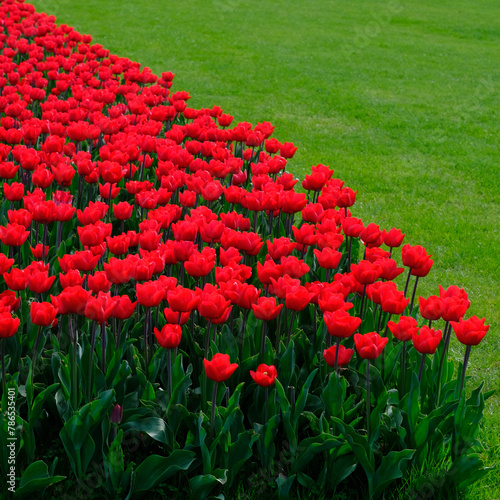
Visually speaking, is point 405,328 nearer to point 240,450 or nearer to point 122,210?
point 240,450

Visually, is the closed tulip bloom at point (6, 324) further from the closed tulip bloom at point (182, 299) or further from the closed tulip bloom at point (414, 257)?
the closed tulip bloom at point (414, 257)

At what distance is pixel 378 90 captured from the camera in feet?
42.3

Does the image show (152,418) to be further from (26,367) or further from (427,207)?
(427,207)

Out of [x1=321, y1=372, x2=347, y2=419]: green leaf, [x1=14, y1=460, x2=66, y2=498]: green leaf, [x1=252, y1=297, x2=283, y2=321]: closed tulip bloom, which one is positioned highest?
[x1=252, y1=297, x2=283, y2=321]: closed tulip bloom

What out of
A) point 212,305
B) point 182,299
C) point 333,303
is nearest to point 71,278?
point 182,299

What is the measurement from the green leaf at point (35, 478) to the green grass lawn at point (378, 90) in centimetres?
174

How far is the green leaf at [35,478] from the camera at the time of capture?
8.45ft

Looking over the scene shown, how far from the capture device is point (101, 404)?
265 centimetres

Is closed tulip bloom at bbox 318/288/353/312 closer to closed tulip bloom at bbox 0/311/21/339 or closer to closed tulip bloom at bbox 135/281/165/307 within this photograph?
closed tulip bloom at bbox 135/281/165/307

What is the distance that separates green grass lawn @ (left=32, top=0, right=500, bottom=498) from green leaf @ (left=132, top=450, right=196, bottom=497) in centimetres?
126

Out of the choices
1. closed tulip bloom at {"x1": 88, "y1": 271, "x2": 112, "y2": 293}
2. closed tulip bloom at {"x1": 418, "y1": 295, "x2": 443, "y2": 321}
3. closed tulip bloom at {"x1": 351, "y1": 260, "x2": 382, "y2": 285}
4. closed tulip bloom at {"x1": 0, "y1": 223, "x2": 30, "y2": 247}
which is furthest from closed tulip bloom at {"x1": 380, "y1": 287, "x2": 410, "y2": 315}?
closed tulip bloom at {"x1": 0, "y1": 223, "x2": 30, "y2": 247}

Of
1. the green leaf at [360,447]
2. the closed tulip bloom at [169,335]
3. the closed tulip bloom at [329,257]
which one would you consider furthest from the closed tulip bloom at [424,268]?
the closed tulip bloom at [169,335]

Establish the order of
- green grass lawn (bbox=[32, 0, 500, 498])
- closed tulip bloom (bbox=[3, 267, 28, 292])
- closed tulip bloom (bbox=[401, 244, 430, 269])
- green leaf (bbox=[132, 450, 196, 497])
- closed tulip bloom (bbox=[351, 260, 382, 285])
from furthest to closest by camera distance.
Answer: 1. green grass lawn (bbox=[32, 0, 500, 498])
2. closed tulip bloom (bbox=[401, 244, 430, 269])
3. closed tulip bloom (bbox=[351, 260, 382, 285])
4. closed tulip bloom (bbox=[3, 267, 28, 292])
5. green leaf (bbox=[132, 450, 196, 497])

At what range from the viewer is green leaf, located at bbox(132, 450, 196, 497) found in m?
2.65
